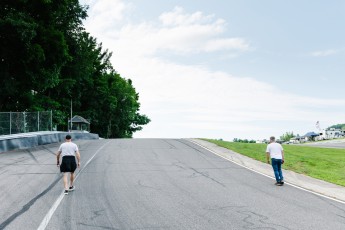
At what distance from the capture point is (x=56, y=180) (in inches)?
577

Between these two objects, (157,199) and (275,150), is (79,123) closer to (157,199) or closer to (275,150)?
(275,150)

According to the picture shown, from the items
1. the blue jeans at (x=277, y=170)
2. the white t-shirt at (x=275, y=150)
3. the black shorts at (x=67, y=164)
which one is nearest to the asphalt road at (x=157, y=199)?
the blue jeans at (x=277, y=170)

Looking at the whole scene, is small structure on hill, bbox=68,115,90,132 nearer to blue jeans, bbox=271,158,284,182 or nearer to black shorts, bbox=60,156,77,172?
blue jeans, bbox=271,158,284,182

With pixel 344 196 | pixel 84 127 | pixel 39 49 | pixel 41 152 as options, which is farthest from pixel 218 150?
pixel 84 127

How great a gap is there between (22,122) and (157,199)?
19.5 m

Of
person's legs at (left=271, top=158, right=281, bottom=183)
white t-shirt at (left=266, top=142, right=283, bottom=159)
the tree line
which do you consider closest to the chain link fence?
the tree line

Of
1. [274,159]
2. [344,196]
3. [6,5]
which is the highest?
[6,5]

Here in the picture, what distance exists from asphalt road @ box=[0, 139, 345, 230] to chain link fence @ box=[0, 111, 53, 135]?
7.98 metres

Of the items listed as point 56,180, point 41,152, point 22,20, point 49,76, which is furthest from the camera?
point 49,76

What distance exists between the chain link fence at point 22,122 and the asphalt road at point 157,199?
7.98 m

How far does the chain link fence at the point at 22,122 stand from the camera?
2638 cm

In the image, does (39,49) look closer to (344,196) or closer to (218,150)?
(218,150)

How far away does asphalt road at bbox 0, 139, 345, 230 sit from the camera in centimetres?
880

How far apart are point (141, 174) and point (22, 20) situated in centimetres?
1955
